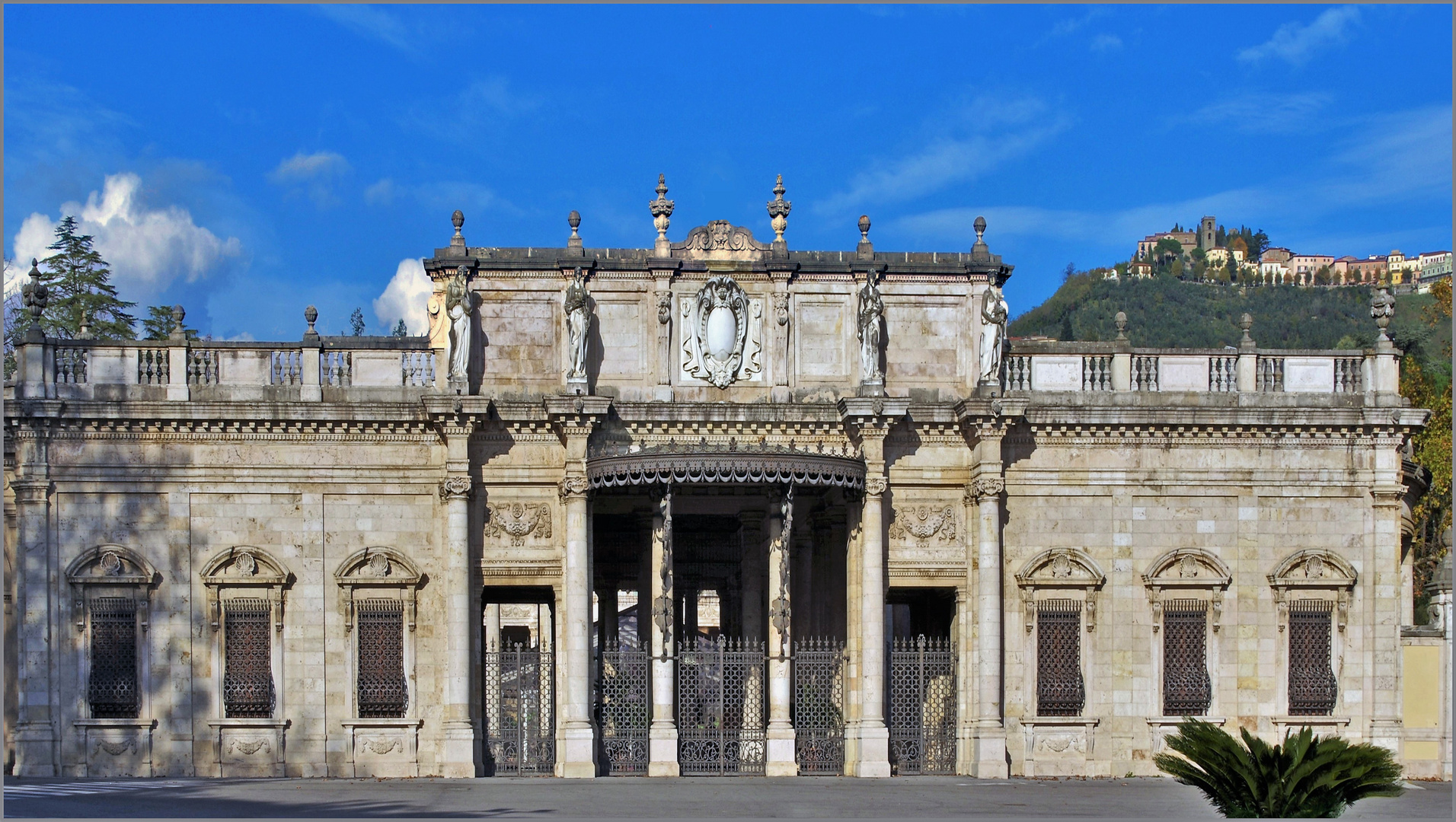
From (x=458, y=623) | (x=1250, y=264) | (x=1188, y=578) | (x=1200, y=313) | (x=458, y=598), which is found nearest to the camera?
(x=458, y=623)

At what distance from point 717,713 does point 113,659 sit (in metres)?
10.0

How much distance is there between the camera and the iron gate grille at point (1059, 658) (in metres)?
27.1

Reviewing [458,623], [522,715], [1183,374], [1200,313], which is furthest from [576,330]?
[1200,313]

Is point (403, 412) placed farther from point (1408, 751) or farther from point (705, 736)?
point (1408, 751)

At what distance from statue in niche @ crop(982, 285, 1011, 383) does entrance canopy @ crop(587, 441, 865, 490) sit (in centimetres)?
301

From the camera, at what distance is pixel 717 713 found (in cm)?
2714

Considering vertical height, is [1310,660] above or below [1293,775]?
below

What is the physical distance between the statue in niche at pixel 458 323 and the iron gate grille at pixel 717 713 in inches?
238

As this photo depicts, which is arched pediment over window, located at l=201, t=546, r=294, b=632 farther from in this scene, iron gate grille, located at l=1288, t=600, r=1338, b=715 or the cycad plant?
iron gate grille, located at l=1288, t=600, r=1338, b=715

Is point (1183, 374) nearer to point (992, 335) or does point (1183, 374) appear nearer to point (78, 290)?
point (992, 335)

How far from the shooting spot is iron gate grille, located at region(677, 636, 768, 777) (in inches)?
1033

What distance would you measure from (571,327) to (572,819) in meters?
9.50

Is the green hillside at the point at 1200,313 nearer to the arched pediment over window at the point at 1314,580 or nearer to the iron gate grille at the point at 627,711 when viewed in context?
the arched pediment over window at the point at 1314,580

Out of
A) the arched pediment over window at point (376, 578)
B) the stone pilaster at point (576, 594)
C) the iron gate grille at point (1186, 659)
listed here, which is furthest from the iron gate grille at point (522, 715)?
the iron gate grille at point (1186, 659)
